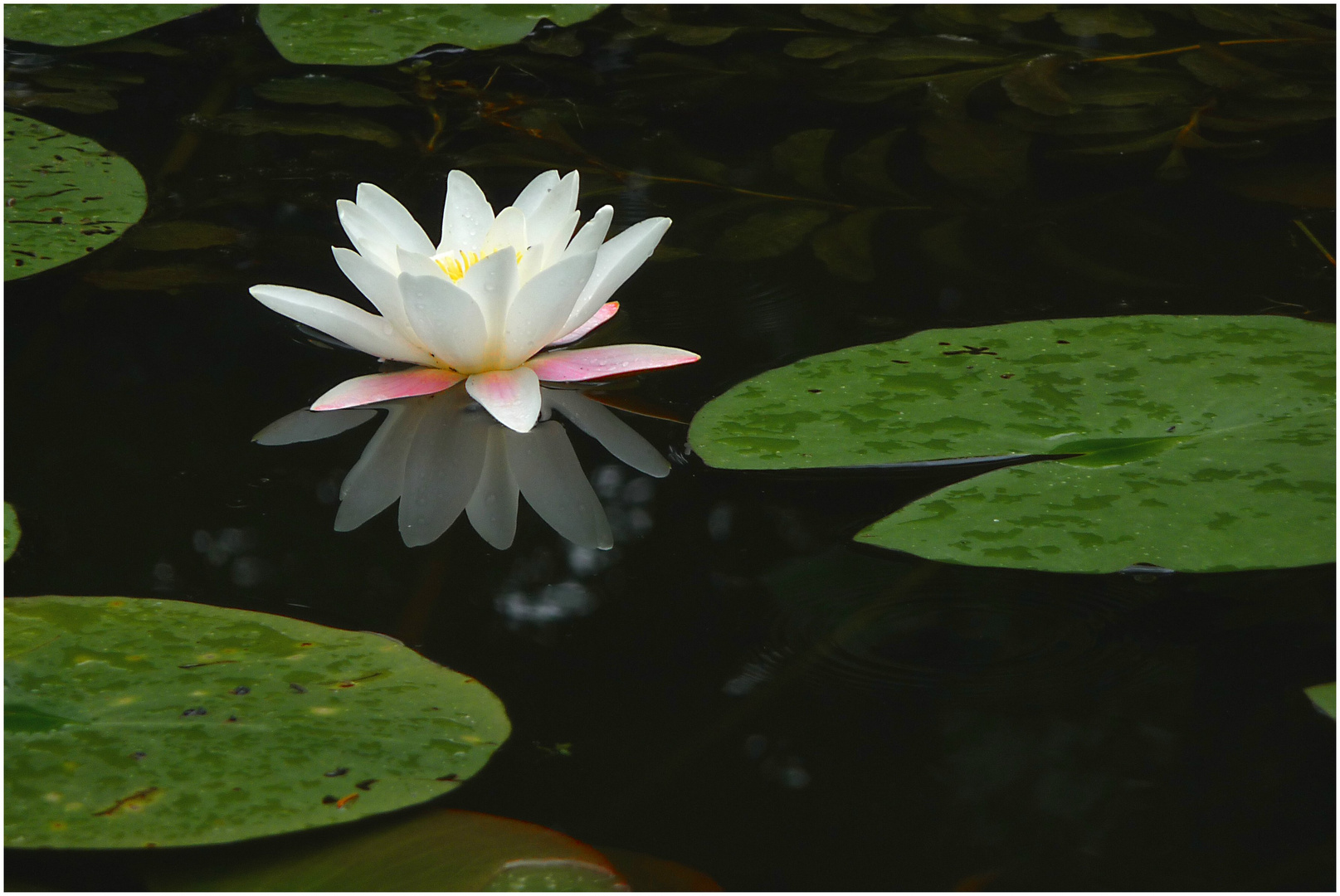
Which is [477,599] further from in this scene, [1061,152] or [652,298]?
[1061,152]

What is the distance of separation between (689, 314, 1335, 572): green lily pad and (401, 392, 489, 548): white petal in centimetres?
30

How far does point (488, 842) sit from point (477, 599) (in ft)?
1.10

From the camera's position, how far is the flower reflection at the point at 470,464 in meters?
1.34

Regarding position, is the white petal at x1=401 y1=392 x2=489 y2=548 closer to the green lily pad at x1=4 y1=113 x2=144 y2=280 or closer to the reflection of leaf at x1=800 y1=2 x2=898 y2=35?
the green lily pad at x1=4 y1=113 x2=144 y2=280

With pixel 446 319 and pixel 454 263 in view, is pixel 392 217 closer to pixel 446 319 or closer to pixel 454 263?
pixel 454 263

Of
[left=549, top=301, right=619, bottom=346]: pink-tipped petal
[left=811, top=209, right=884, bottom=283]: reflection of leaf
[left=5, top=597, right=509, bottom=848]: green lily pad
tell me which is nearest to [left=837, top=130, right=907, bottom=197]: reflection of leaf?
[left=811, top=209, right=884, bottom=283]: reflection of leaf

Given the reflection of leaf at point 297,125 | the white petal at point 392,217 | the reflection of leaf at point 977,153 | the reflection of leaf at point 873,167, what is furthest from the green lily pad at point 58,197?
the reflection of leaf at point 977,153

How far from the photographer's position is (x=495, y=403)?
1469mm

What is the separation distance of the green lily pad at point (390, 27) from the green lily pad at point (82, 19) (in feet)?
0.93

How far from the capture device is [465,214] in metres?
1.67

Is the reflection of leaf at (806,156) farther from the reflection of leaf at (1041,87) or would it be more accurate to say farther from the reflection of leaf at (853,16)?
the reflection of leaf at (853,16)

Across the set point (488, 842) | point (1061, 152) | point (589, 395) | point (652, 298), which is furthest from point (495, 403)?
point (1061, 152)

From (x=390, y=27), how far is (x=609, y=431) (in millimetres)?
1848

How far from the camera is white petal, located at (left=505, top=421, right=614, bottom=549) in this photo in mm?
1329
